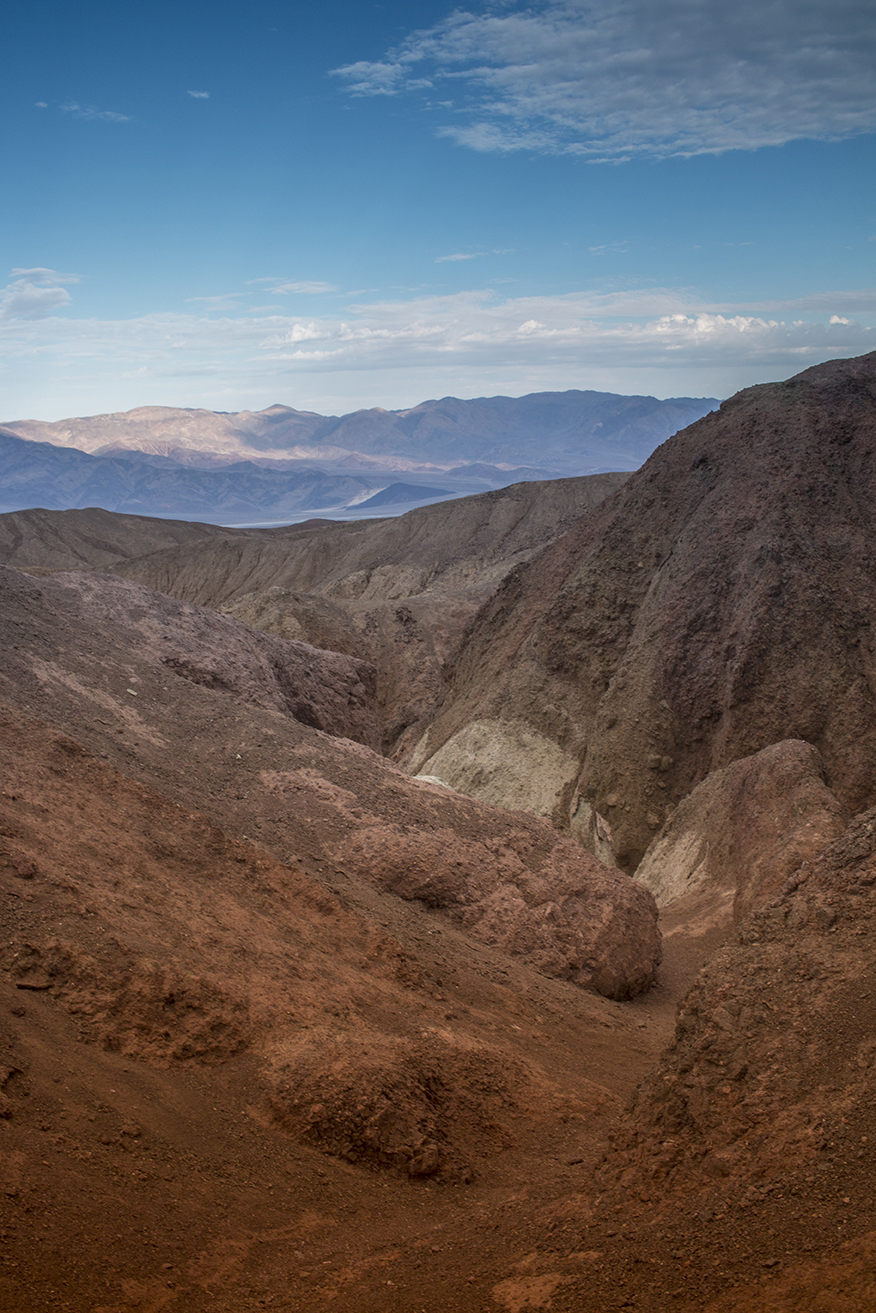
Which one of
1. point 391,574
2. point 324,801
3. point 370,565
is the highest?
point 370,565

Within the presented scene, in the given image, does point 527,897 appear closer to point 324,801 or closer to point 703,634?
point 324,801

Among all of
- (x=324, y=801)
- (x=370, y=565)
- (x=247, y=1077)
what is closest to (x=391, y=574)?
(x=370, y=565)

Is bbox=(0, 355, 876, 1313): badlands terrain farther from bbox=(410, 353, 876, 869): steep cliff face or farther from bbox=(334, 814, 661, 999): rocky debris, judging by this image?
bbox=(410, 353, 876, 869): steep cliff face

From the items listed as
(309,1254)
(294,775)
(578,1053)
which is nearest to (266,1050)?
(309,1254)

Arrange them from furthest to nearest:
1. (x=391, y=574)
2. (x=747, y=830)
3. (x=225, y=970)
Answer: (x=391, y=574)
(x=747, y=830)
(x=225, y=970)

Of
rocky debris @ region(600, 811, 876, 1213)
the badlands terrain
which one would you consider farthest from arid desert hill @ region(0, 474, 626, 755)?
rocky debris @ region(600, 811, 876, 1213)

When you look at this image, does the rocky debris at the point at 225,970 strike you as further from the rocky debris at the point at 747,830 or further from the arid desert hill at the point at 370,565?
the arid desert hill at the point at 370,565

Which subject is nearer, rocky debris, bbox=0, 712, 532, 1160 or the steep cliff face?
rocky debris, bbox=0, 712, 532, 1160

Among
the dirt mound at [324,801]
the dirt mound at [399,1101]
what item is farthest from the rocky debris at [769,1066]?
the dirt mound at [324,801]
